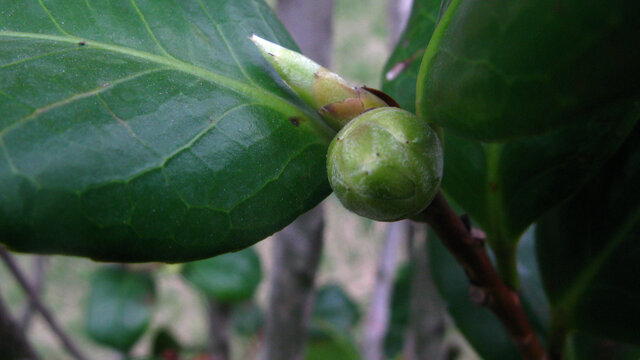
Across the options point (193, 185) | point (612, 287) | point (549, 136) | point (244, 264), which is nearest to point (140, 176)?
point (193, 185)

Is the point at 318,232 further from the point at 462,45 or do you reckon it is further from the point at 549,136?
the point at 462,45

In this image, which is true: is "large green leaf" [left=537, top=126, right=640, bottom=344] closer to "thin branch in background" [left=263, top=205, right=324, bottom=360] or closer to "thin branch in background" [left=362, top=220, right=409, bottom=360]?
"thin branch in background" [left=263, top=205, right=324, bottom=360]

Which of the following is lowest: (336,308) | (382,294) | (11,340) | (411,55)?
(336,308)

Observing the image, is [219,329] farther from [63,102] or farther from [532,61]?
[532,61]

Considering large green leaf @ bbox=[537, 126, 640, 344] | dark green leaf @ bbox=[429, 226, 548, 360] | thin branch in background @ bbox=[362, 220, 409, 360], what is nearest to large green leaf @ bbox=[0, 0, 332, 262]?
large green leaf @ bbox=[537, 126, 640, 344]

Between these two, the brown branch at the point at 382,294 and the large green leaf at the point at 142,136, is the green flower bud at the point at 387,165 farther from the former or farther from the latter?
the brown branch at the point at 382,294

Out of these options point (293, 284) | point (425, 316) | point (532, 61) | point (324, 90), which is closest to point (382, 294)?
point (425, 316)
